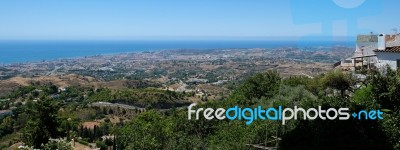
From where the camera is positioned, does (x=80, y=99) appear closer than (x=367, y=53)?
No

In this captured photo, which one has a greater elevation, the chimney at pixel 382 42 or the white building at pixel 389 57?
the chimney at pixel 382 42

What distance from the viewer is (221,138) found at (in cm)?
1242

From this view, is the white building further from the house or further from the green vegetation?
the green vegetation

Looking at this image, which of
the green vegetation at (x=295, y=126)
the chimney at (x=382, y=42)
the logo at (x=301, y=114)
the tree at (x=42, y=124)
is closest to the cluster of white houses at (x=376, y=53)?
the chimney at (x=382, y=42)

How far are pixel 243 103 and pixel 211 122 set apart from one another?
12.5ft

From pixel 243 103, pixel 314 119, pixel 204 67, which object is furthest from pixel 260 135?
pixel 204 67

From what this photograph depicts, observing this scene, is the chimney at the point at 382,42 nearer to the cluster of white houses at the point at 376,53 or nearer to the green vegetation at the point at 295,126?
the cluster of white houses at the point at 376,53

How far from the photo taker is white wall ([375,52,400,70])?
10.7m

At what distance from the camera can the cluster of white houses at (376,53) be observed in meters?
10.8

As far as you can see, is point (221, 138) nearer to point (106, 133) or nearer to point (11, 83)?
point (106, 133)

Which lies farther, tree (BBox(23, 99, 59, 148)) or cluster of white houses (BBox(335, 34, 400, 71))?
tree (BBox(23, 99, 59, 148))

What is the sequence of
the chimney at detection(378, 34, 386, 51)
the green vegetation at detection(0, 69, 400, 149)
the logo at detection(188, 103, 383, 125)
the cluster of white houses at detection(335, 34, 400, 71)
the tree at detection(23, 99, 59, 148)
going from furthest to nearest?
the tree at detection(23, 99, 59, 148) → the chimney at detection(378, 34, 386, 51) → the cluster of white houses at detection(335, 34, 400, 71) → the logo at detection(188, 103, 383, 125) → the green vegetation at detection(0, 69, 400, 149)

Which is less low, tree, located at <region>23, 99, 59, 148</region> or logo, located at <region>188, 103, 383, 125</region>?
logo, located at <region>188, 103, 383, 125</region>

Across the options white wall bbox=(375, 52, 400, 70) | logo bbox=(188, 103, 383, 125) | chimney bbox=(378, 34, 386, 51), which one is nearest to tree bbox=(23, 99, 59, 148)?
logo bbox=(188, 103, 383, 125)
